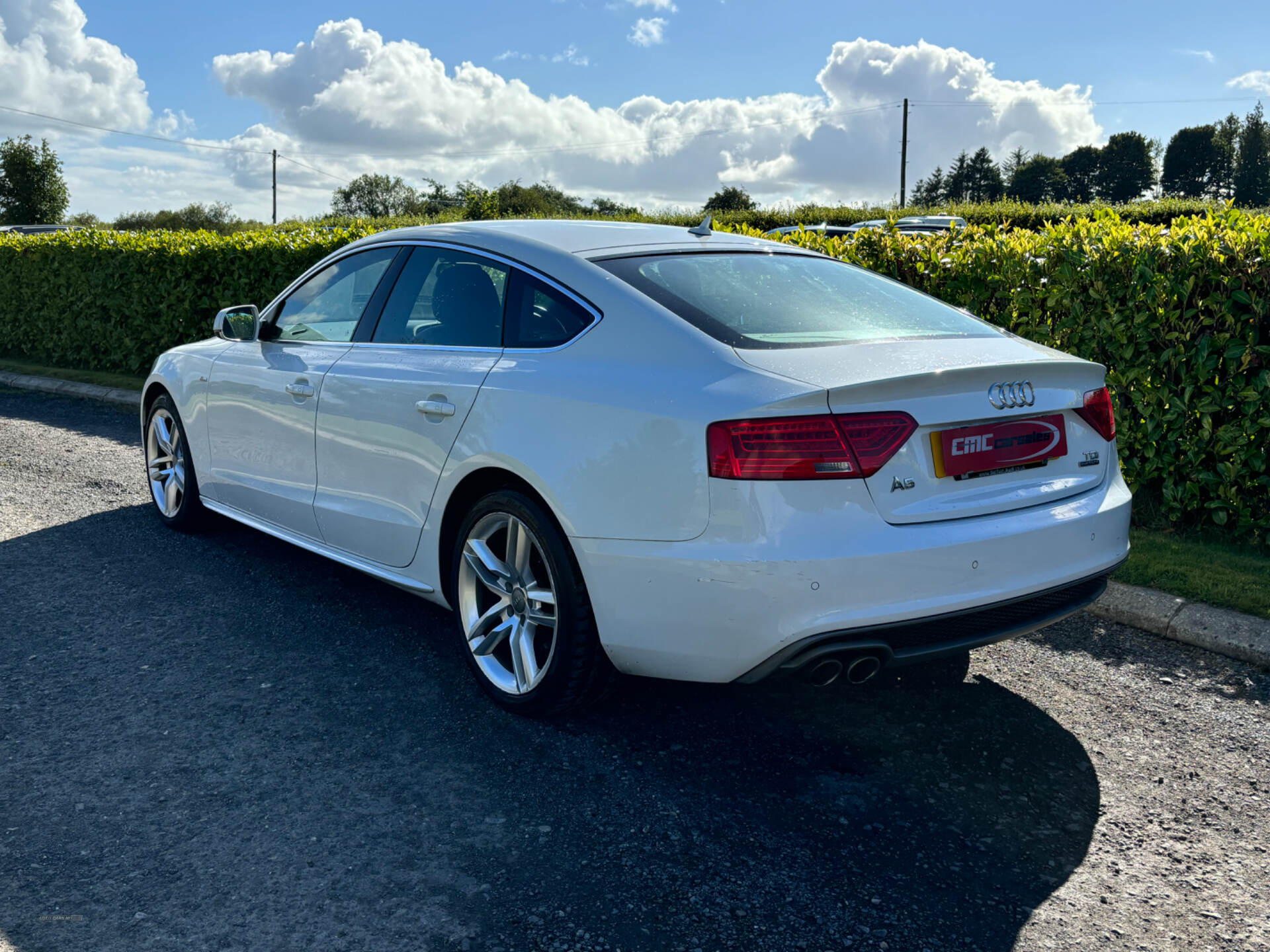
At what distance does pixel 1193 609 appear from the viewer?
4723 mm

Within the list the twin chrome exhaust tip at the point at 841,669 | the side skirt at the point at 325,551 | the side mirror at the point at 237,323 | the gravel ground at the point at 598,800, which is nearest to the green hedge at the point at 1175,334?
the gravel ground at the point at 598,800

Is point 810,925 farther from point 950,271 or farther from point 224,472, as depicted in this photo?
point 950,271

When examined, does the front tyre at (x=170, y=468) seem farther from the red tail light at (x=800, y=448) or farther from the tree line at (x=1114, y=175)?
the tree line at (x=1114, y=175)

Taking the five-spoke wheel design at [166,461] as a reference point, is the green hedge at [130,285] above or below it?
above

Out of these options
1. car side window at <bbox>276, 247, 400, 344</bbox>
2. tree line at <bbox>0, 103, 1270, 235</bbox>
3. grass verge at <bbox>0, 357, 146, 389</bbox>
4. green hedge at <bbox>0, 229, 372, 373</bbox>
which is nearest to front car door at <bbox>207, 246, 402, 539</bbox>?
car side window at <bbox>276, 247, 400, 344</bbox>

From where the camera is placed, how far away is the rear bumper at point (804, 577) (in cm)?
289

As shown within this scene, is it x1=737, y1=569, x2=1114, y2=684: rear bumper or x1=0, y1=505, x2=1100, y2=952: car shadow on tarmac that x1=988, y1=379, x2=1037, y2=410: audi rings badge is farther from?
x1=0, y1=505, x2=1100, y2=952: car shadow on tarmac

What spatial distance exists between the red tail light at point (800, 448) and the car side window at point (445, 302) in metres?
1.23

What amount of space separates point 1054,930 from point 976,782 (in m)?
0.74

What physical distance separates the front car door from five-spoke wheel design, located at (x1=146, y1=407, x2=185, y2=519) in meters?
0.58

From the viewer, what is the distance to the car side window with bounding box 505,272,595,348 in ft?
11.8

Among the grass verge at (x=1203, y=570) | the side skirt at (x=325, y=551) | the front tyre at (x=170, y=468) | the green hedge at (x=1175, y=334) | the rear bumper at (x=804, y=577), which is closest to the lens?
the rear bumper at (x=804, y=577)

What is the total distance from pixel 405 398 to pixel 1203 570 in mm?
3823

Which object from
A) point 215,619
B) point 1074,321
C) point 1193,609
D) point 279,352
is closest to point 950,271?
point 1074,321
